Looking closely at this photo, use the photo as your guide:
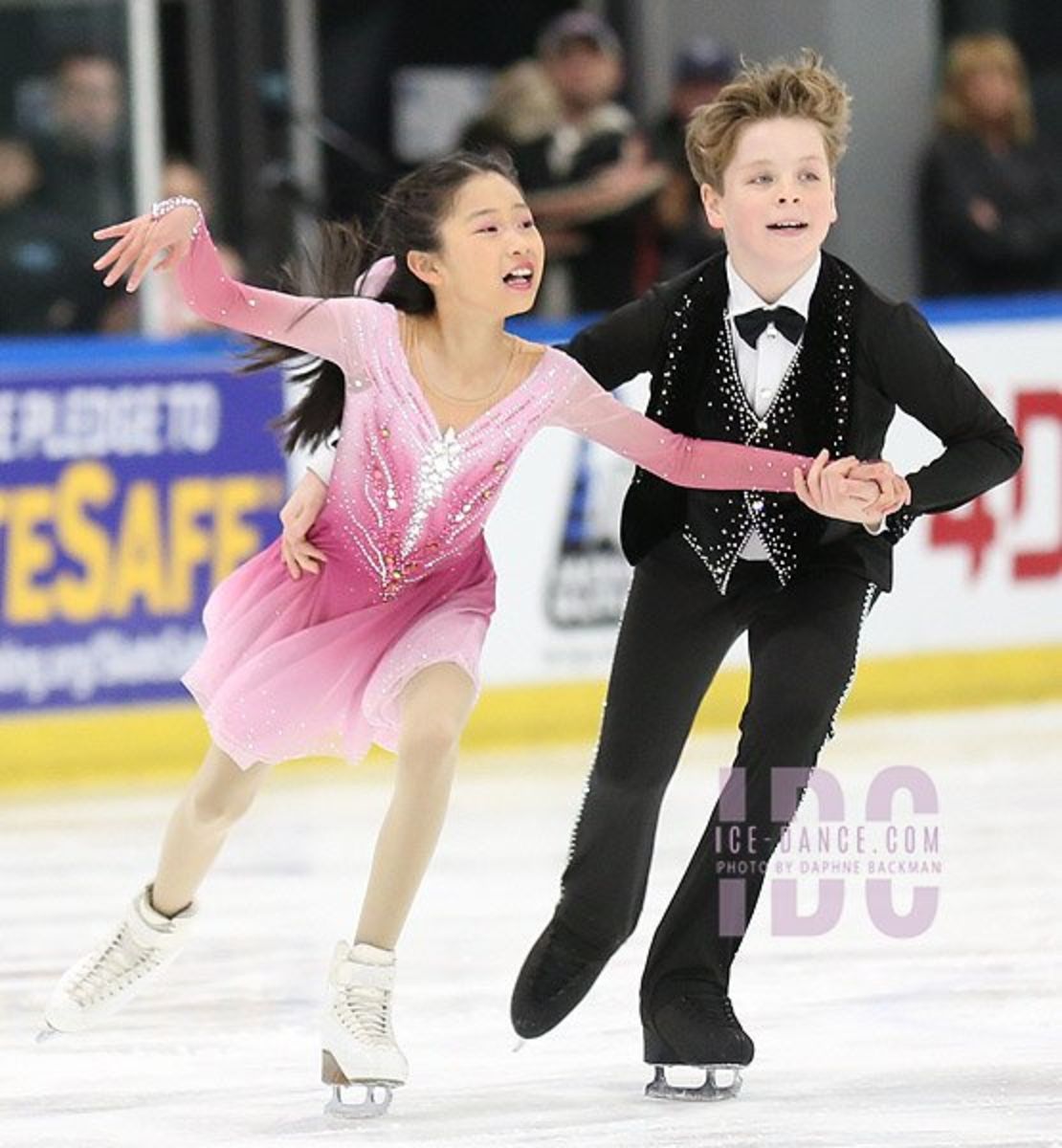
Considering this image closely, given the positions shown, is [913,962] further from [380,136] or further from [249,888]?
[380,136]

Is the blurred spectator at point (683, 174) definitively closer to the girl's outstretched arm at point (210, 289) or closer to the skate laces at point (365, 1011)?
the girl's outstretched arm at point (210, 289)

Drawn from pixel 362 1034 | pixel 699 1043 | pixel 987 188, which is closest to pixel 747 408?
pixel 699 1043

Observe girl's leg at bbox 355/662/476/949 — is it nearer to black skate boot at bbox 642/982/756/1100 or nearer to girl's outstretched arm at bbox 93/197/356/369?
black skate boot at bbox 642/982/756/1100

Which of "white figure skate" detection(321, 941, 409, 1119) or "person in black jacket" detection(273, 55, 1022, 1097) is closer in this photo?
"white figure skate" detection(321, 941, 409, 1119)

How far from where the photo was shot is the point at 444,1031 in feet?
13.6

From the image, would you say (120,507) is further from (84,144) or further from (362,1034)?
(362,1034)

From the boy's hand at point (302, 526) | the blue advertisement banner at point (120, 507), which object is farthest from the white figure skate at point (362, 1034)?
the blue advertisement banner at point (120, 507)

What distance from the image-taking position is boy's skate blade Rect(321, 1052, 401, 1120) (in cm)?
358

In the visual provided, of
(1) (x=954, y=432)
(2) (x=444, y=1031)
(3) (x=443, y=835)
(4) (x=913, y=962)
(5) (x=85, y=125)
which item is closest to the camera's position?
(1) (x=954, y=432)

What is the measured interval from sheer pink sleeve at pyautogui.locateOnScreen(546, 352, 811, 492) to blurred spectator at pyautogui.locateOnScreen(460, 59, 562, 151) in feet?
13.9

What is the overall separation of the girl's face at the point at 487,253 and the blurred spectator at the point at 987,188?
15.6 ft

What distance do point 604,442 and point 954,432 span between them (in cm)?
45

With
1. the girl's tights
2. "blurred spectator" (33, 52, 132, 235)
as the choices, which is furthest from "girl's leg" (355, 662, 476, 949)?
"blurred spectator" (33, 52, 132, 235)

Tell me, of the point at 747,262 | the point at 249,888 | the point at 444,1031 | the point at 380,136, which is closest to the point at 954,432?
the point at 747,262
